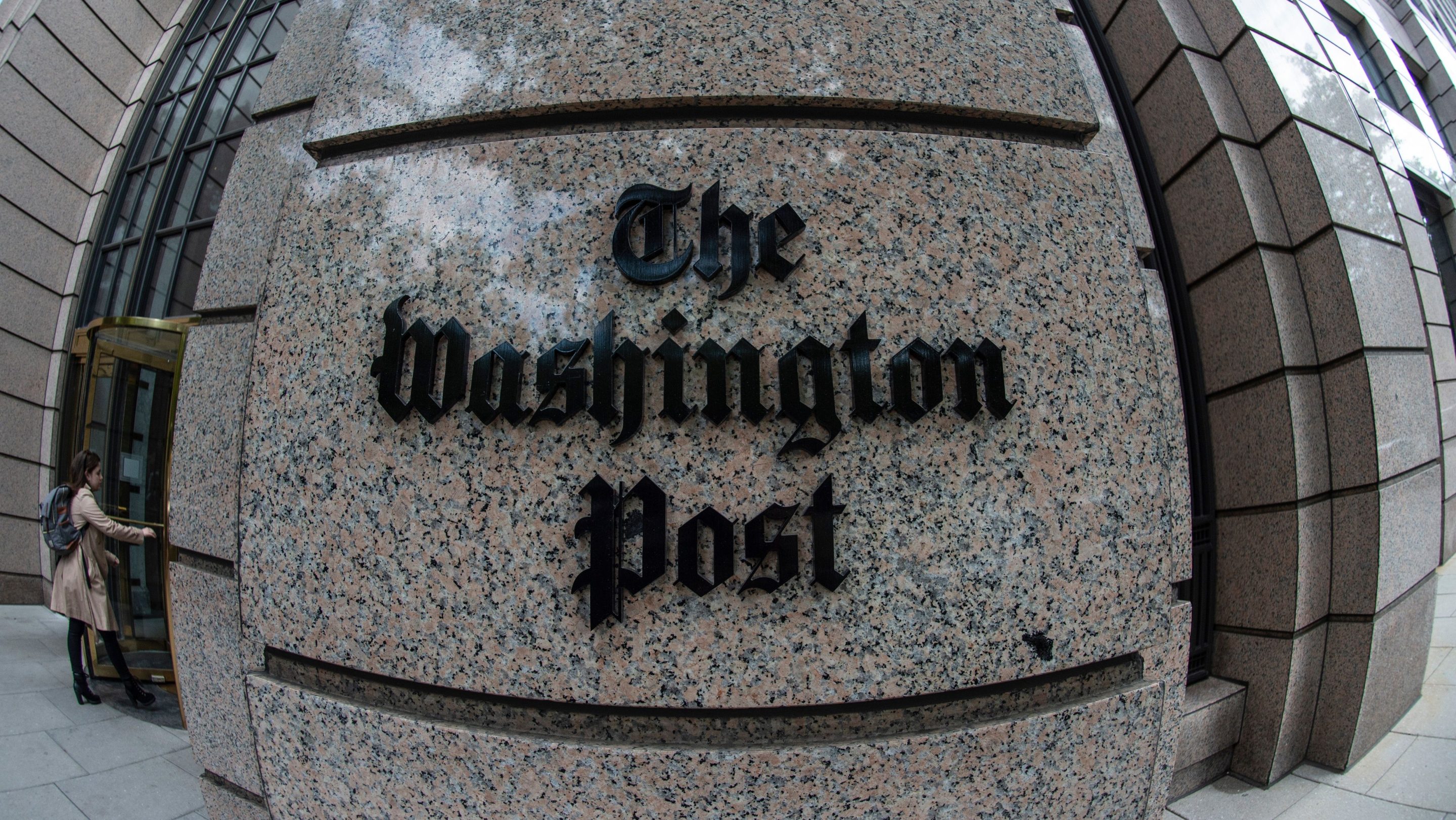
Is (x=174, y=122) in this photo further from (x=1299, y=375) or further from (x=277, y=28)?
(x=1299, y=375)

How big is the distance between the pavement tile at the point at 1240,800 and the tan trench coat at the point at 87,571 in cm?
770

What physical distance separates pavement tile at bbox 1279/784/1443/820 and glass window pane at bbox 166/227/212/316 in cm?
1116

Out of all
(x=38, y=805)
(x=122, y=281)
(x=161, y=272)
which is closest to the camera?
(x=38, y=805)

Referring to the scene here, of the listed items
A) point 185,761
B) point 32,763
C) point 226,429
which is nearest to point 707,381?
point 226,429

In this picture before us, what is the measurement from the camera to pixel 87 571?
4688mm

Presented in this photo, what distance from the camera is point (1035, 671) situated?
1.84 m

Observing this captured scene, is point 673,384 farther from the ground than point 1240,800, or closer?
farther from the ground

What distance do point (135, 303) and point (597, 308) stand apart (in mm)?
9332

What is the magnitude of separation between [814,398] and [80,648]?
6.54m

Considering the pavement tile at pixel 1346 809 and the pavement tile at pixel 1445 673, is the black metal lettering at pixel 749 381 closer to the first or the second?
the pavement tile at pixel 1346 809

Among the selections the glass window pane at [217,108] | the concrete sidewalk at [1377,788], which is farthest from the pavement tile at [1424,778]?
the glass window pane at [217,108]

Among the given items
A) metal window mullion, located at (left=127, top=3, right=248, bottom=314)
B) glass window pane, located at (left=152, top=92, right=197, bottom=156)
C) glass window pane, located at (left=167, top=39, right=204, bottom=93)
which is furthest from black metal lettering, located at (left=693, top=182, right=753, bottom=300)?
glass window pane, located at (left=167, top=39, right=204, bottom=93)

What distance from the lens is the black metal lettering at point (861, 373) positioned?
1.80 meters

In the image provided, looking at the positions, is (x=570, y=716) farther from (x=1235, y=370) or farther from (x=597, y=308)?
(x=1235, y=370)
